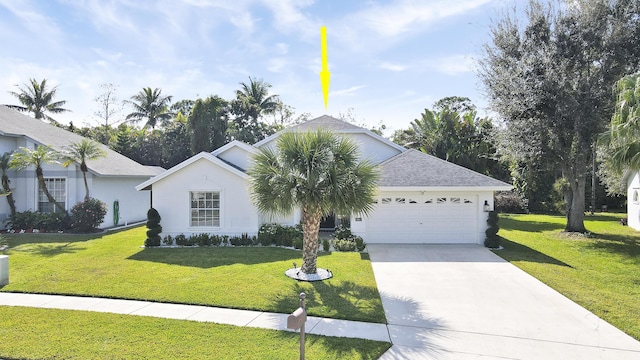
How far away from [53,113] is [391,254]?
4541cm

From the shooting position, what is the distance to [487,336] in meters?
6.54

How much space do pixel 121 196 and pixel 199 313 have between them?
16393mm

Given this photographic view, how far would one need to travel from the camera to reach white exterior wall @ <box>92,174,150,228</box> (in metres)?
19.2

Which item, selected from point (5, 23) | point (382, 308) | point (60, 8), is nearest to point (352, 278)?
point (382, 308)

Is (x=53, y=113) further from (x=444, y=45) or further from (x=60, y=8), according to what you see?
(x=444, y=45)

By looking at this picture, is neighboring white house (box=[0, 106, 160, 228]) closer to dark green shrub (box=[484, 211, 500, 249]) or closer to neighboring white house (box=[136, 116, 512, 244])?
neighboring white house (box=[136, 116, 512, 244])

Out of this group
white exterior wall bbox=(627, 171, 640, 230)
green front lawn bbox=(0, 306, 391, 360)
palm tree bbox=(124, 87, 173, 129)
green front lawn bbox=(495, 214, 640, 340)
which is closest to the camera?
green front lawn bbox=(0, 306, 391, 360)

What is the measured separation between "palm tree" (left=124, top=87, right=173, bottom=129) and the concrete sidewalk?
38.6 meters

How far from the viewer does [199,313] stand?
7551mm

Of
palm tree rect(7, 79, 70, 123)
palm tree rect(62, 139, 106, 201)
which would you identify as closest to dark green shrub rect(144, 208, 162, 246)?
palm tree rect(62, 139, 106, 201)

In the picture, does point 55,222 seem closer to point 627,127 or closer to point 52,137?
point 52,137

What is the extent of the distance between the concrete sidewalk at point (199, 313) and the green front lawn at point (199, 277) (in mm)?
246

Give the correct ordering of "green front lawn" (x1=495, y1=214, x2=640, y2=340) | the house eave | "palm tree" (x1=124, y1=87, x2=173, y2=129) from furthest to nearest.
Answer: "palm tree" (x1=124, y1=87, x2=173, y2=129) → the house eave → "green front lawn" (x1=495, y1=214, x2=640, y2=340)

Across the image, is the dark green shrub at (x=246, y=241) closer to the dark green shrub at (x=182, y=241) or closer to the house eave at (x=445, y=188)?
the dark green shrub at (x=182, y=241)
